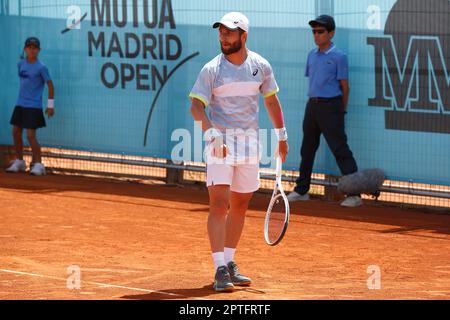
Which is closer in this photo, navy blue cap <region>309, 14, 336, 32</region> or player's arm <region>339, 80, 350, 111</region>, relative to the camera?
navy blue cap <region>309, 14, 336, 32</region>

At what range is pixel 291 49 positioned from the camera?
14031mm

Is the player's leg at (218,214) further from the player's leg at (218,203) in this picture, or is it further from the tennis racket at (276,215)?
the tennis racket at (276,215)

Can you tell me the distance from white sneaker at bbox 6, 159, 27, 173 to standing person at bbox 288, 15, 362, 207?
4990 mm

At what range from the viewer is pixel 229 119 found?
8180 mm

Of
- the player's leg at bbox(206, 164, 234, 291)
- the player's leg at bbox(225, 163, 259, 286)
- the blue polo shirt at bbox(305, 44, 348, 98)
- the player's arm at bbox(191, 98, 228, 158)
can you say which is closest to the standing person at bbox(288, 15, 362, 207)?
the blue polo shirt at bbox(305, 44, 348, 98)

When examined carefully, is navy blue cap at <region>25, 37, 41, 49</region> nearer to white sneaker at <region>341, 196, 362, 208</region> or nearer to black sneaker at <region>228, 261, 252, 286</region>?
white sneaker at <region>341, 196, 362, 208</region>

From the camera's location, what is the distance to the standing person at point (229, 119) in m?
8.08

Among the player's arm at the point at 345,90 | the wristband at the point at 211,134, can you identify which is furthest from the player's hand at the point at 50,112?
the wristband at the point at 211,134

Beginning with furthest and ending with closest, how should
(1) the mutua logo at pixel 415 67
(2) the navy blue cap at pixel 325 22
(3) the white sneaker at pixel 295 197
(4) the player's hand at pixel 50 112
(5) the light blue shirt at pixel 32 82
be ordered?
(5) the light blue shirt at pixel 32 82 → (4) the player's hand at pixel 50 112 → (3) the white sneaker at pixel 295 197 → (2) the navy blue cap at pixel 325 22 → (1) the mutua logo at pixel 415 67

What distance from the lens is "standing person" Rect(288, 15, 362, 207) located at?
43.5 ft

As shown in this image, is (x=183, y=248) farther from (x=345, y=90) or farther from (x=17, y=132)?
(x=17, y=132)

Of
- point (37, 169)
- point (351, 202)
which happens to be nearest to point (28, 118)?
point (37, 169)

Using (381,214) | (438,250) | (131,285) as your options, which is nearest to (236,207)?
(131,285)

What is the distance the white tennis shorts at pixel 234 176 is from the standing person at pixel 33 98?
26.4 feet
